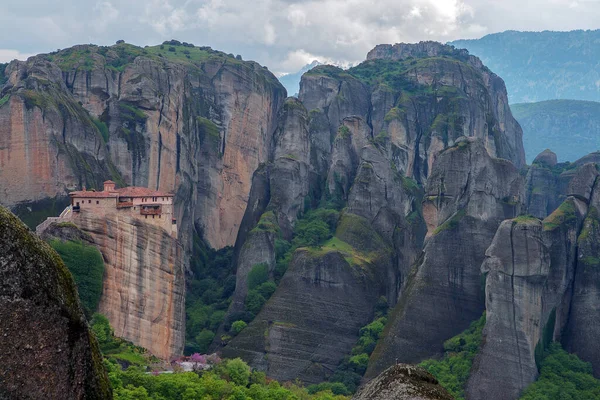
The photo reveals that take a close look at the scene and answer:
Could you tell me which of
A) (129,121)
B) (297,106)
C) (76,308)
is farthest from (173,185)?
(76,308)

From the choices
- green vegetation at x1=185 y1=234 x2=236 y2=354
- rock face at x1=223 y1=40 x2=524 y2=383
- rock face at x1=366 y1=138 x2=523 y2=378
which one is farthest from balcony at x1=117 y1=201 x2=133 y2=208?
rock face at x1=366 y1=138 x2=523 y2=378

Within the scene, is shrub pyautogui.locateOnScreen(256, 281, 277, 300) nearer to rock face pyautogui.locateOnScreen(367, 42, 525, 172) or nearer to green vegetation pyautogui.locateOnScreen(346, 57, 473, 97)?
rock face pyautogui.locateOnScreen(367, 42, 525, 172)

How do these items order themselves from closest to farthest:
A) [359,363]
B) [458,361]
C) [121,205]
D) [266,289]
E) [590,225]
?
[458,361], [121,205], [359,363], [590,225], [266,289]

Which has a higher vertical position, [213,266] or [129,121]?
[129,121]

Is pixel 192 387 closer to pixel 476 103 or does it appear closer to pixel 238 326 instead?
pixel 238 326

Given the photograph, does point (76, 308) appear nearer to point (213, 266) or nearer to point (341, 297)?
point (341, 297)

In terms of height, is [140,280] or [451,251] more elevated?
[451,251]

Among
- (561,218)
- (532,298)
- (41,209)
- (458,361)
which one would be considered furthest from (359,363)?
(41,209)
